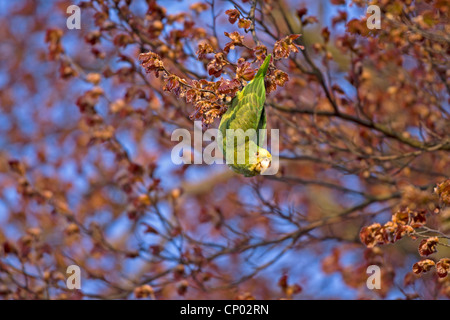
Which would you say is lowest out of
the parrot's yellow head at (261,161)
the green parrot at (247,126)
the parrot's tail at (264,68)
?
the parrot's yellow head at (261,161)

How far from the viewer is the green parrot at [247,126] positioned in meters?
2.58

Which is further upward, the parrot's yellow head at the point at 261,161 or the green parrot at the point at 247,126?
the green parrot at the point at 247,126

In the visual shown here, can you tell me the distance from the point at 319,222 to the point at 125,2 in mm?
2464

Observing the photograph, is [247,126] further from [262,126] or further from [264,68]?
[264,68]

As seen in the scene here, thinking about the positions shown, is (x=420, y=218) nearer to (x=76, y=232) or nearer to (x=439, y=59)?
(x=439, y=59)

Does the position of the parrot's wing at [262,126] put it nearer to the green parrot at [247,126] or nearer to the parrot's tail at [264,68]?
the green parrot at [247,126]

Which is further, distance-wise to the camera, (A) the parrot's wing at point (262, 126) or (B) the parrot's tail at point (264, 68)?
(A) the parrot's wing at point (262, 126)

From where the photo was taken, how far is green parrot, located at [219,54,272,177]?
2.58 m

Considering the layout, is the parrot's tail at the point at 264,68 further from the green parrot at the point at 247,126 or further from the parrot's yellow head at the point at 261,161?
the parrot's yellow head at the point at 261,161

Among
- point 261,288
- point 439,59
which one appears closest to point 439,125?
point 439,59

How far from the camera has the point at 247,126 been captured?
2.60 m

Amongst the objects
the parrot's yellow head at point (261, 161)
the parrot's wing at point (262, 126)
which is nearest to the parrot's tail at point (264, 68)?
the parrot's wing at point (262, 126)

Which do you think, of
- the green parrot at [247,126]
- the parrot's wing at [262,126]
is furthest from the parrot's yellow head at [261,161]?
the parrot's wing at [262,126]

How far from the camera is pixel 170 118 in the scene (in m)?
4.47
